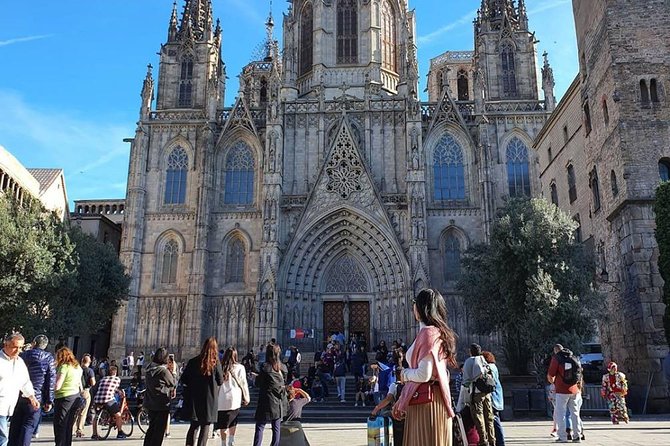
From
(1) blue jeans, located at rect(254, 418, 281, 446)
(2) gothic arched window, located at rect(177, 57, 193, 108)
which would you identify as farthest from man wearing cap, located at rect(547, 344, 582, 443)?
(2) gothic arched window, located at rect(177, 57, 193, 108)

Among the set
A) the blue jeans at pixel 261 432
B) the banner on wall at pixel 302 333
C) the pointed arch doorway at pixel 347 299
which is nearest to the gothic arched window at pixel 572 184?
the pointed arch doorway at pixel 347 299

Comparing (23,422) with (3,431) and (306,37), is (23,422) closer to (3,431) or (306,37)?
(3,431)

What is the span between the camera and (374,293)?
34469 mm

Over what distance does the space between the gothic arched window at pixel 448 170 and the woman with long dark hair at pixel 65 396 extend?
2871 cm

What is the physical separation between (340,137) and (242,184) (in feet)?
23.3

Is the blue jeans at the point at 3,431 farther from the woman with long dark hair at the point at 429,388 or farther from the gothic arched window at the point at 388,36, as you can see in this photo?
the gothic arched window at the point at 388,36

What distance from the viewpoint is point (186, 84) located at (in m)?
39.8

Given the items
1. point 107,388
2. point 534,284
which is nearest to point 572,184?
point 534,284

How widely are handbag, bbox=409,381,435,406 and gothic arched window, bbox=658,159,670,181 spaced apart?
1901 cm

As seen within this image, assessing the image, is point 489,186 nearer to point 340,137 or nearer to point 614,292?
point 340,137

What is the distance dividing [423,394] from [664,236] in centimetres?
1655

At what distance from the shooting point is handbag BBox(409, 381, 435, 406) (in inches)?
180

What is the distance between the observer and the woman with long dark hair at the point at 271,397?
27.2 ft

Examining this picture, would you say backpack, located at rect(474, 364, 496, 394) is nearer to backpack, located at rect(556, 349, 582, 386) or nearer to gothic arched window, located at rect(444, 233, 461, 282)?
backpack, located at rect(556, 349, 582, 386)
